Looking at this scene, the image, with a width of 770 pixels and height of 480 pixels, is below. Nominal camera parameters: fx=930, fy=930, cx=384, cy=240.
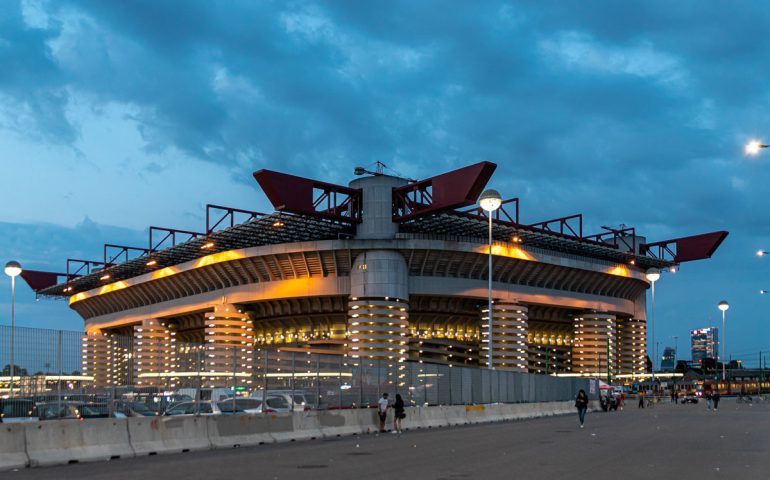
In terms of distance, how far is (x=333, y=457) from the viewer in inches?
864

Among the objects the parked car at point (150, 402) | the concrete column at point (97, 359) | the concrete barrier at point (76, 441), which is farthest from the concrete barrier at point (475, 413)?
the concrete barrier at point (76, 441)

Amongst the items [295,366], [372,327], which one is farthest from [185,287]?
[295,366]

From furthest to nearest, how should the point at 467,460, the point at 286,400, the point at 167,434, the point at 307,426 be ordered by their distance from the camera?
1. the point at 286,400
2. the point at 307,426
3. the point at 167,434
4. the point at 467,460

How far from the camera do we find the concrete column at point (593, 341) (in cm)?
9312

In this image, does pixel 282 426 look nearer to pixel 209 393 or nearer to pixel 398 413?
pixel 209 393

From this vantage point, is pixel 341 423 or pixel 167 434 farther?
pixel 341 423

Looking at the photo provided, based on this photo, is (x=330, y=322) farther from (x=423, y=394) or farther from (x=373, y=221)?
(x=423, y=394)

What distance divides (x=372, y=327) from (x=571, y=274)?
959 inches

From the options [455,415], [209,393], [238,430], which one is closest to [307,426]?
[238,430]

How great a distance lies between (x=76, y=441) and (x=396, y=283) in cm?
5244

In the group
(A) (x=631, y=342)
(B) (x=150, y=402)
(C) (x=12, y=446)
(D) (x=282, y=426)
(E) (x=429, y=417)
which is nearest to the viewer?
(C) (x=12, y=446)

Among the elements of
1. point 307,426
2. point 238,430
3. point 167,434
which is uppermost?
point 167,434

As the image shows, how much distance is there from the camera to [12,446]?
19.0 m

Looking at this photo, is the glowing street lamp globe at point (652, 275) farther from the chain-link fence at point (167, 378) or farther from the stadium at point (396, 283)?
the chain-link fence at point (167, 378)
